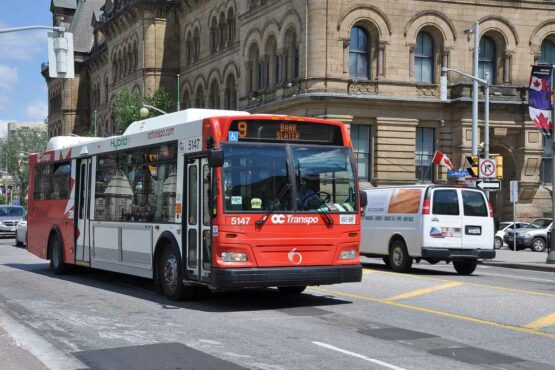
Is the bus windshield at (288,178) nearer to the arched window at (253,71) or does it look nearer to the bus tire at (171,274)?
the bus tire at (171,274)

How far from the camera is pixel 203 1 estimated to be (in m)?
56.2

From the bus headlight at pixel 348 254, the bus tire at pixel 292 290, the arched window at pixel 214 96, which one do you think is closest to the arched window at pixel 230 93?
the arched window at pixel 214 96

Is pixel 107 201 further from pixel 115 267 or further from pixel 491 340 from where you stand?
pixel 491 340

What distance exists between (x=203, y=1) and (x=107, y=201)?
4171 cm

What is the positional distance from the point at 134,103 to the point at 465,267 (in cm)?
3694

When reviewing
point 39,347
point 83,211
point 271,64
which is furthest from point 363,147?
point 39,347

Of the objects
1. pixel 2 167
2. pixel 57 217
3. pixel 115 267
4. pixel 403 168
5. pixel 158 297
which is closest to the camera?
pixel 158 297

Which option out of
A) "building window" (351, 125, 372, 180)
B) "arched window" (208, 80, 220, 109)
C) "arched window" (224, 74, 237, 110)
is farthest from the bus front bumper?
"arched window" (208, 80, 220, 109)

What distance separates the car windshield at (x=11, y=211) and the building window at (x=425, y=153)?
68.2 feet

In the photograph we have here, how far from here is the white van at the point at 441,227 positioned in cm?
1980

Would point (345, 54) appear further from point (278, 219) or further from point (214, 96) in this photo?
point (278, 219)

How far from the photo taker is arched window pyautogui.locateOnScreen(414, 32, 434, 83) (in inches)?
1718

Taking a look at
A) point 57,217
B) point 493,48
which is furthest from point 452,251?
point 493,48

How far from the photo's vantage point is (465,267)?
68.0 feet
